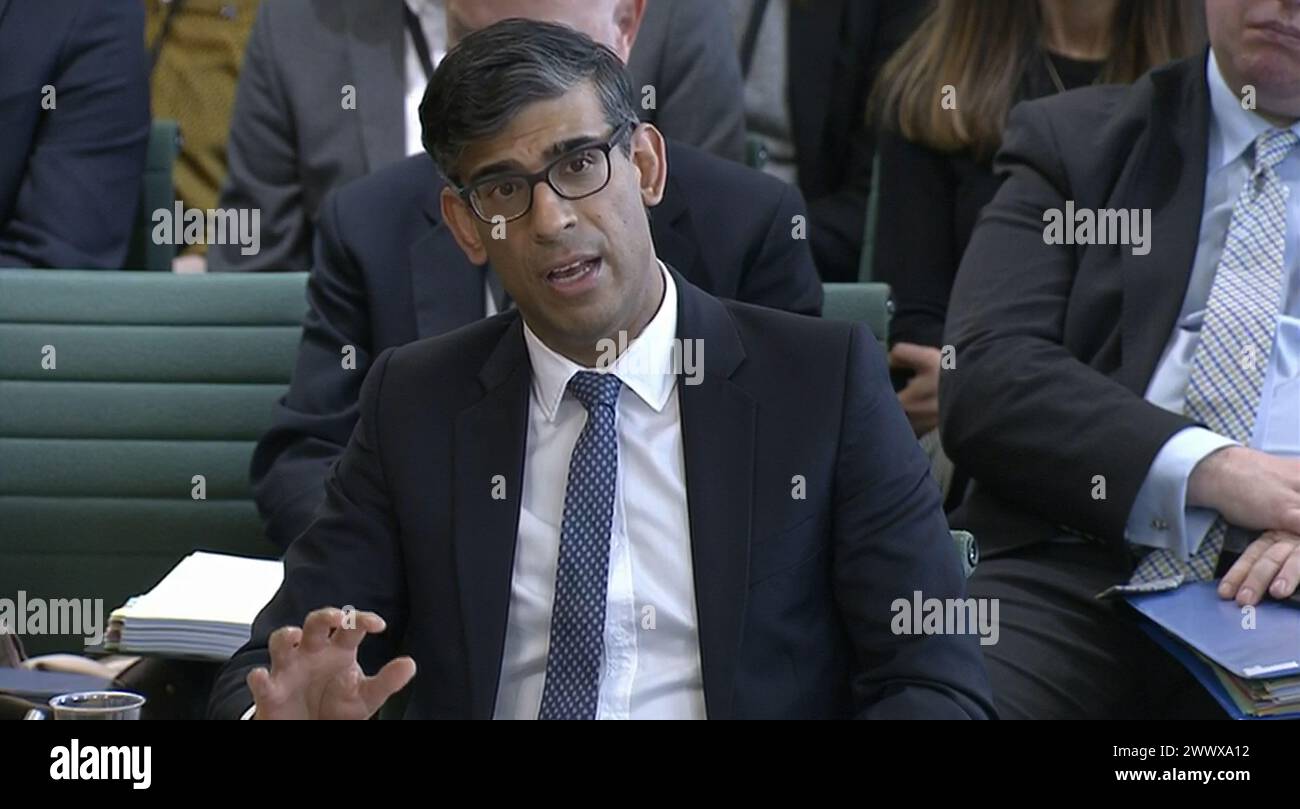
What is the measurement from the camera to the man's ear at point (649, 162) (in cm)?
237

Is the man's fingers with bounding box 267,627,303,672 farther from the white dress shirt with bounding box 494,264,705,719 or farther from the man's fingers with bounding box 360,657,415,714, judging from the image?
the white dress shirt with bounding box 494,264,705,719

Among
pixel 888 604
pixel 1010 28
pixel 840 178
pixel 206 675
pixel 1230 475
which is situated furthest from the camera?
pixel 840 178

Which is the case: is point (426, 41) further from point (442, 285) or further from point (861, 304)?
point (861, 304)

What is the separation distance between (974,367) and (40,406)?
164cm

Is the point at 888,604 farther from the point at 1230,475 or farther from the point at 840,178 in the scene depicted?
the point at 840,178

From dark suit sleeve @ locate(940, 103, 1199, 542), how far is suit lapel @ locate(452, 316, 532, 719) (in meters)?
1.04

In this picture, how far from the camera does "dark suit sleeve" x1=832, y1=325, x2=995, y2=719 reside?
206 cm

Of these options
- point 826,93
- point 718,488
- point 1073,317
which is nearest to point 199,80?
point 826,93

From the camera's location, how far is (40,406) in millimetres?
3432

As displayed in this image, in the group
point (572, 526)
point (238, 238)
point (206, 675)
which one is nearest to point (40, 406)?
point (238, 238)

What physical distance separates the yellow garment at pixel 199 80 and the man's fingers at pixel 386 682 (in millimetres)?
2859

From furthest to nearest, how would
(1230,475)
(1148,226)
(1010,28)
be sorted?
1. (1010,28)
2. (1148,226)
3. (1230,475)

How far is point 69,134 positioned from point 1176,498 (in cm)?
233
